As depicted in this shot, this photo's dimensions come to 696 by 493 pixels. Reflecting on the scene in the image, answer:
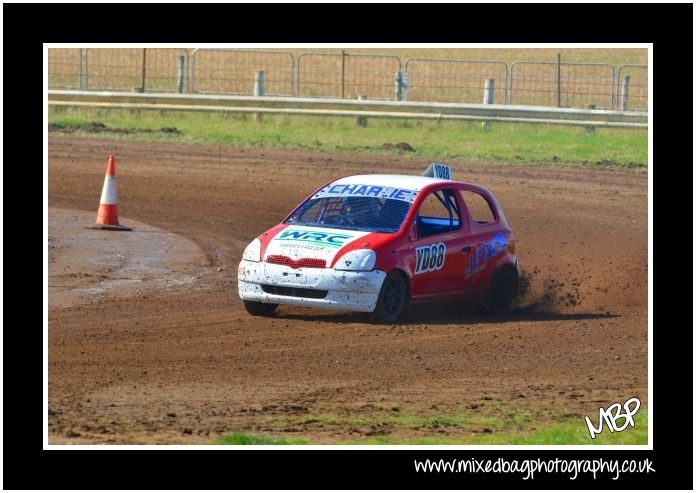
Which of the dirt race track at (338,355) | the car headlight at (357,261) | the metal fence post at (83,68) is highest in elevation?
the metal fence post at (83,68)

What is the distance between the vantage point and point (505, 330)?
1226 centimetres

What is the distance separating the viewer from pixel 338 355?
1080 centimetres

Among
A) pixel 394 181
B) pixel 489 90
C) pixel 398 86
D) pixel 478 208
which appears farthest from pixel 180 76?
pixel 394 181

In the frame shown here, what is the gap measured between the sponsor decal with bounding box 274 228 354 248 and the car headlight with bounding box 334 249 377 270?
0.19m

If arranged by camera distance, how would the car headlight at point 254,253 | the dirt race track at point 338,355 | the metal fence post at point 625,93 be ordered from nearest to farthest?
the dirt race track at point 338,355 < the car headlight at point 254,253 < the metal fence post at point 625,93

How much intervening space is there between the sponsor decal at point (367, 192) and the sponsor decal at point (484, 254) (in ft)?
3.22

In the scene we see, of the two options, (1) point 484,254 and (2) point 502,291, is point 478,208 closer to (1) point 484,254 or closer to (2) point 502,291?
(2) point 502,291

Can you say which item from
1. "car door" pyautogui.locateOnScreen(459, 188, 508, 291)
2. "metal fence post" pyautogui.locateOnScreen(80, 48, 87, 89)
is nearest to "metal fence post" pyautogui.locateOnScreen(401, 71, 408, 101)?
"metal fence post" pyautogui.locateOnScreen(80, 48, 87, 89)

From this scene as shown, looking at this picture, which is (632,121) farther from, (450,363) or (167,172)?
(450,363)

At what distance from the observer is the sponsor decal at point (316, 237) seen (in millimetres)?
12227

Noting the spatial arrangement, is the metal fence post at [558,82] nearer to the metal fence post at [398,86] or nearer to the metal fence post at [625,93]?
the metal fence post at [625,93]

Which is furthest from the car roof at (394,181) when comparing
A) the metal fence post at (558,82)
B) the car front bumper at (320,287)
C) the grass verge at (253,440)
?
the metal fence post at (558,82)

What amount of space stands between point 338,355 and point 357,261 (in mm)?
1434

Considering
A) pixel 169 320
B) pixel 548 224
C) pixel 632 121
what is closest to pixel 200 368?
pixel 169 320
